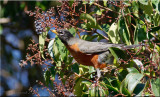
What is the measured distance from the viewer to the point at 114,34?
2.23 meters

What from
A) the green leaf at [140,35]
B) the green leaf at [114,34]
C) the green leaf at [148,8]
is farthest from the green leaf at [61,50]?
the green leaf at [148,8]

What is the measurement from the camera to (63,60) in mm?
2131

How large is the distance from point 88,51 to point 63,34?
29cm

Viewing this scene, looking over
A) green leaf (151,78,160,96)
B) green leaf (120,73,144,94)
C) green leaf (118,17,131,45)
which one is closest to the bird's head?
green leaf (118,17,131,45)

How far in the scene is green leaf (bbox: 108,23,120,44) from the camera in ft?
7.26

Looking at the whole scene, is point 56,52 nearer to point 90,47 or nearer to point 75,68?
point 75,68

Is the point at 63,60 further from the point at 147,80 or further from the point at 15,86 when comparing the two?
the point at 15,86

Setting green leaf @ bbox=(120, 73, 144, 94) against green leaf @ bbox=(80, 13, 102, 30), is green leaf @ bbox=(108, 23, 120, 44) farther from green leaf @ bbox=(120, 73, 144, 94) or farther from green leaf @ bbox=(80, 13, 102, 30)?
green leaf @ bbox=(120, 73, 144, 94)

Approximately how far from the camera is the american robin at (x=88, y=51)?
2.35 metres

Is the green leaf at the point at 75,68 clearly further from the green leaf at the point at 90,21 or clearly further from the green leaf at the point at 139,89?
the green leaf at the point at 139,89

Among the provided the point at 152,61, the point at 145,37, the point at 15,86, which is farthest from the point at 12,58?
the point at 152,61

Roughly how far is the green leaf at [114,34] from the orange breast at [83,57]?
0.27 meters

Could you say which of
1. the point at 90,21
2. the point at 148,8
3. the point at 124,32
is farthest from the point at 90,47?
the point at 148,8

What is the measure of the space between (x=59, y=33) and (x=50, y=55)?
246 millimetres
